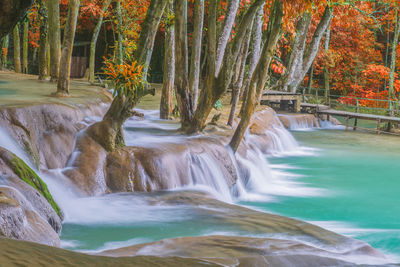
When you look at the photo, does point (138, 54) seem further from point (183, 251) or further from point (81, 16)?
point (81, 16)

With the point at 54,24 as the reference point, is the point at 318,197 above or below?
below

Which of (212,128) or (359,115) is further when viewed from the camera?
(359,115)

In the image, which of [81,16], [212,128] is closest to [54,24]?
[212,128]

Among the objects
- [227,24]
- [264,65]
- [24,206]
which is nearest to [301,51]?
[227,24]

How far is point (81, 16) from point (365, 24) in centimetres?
1561

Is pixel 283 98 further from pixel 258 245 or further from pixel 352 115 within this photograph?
pixel 258 245

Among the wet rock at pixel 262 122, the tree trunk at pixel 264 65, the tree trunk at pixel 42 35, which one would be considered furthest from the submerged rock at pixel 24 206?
the tree trunk at pixel 42 35

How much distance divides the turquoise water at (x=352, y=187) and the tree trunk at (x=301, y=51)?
4.19 meters

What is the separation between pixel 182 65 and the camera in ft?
38.7

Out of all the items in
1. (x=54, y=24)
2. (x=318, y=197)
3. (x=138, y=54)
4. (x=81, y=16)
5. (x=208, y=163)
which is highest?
(x=81, y=16)

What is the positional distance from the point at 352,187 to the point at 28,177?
28.2 feet

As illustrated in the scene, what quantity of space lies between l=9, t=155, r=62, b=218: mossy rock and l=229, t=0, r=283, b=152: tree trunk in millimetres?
5504

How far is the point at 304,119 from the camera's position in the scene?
22781 mm

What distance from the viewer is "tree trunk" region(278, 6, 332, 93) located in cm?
2219
